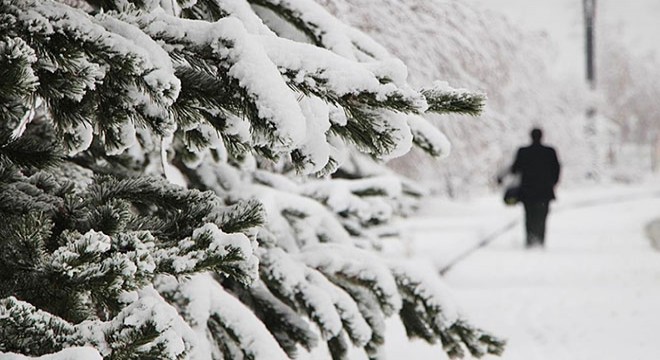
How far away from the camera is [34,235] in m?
1.32

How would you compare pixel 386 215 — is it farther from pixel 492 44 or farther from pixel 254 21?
pixel 492 44

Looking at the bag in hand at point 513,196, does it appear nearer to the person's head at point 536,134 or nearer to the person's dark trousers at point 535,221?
the person's dark trousers at point 535,221

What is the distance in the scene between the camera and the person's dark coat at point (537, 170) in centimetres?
879

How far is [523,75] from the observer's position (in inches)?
347

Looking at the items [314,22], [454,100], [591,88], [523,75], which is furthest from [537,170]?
[591,88]

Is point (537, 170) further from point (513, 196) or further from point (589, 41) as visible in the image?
point (589, 41)

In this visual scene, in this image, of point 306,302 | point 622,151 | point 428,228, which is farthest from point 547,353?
point 622,151

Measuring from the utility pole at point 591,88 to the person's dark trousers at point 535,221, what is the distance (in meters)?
16.5

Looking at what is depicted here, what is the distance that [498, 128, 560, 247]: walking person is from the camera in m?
8.79

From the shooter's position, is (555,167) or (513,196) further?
(513,196)

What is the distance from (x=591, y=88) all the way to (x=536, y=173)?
19394mm

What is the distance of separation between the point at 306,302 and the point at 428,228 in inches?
465

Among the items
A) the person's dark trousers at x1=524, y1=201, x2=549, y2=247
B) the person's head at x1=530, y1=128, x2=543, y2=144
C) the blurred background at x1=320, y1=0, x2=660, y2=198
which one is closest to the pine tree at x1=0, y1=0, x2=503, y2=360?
the blurred background at x1=320, y1=0, x2=660, y2=198

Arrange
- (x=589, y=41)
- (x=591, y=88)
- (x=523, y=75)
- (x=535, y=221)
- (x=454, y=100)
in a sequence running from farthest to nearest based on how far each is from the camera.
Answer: (x=589, y=41)
(x=591, y=88)
(x=535, y=221)
(x=523, y=75)
(x=454, y=100)
